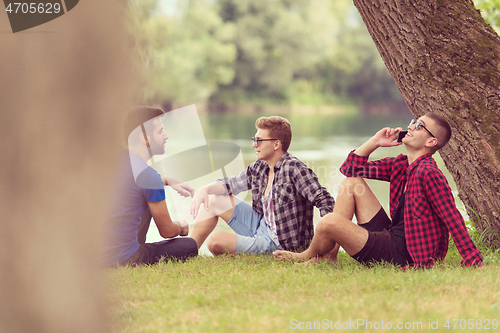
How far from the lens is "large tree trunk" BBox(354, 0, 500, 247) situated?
394 centimetres

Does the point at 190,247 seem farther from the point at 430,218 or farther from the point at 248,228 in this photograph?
the point at 430,218

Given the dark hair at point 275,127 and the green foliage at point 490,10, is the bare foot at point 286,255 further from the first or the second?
the green foliage at point 490,10

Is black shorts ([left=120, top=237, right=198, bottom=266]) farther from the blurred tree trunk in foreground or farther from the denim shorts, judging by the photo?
the blurred tree trunk in foreground

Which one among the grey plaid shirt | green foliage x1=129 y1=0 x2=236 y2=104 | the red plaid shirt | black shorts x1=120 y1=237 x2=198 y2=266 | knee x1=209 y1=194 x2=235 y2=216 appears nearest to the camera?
the red plaid shirt

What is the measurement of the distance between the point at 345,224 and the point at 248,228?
1.33 m

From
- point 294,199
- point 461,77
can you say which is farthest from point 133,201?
point 461,77

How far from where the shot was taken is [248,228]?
15.0ft

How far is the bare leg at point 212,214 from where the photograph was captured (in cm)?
455

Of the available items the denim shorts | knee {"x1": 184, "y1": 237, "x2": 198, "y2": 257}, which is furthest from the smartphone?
knee {"x1": 184, "y1": 237, "x2": 198, "y2": 257}

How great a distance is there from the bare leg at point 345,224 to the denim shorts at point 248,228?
507mm

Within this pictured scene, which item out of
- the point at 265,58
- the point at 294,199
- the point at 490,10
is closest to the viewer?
the point at 294,199

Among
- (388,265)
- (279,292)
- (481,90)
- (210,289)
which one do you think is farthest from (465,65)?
(210,289)

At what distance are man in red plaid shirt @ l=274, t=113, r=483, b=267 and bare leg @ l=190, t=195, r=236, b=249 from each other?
0.76m

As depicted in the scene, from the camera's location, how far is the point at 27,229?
3.98 ft
